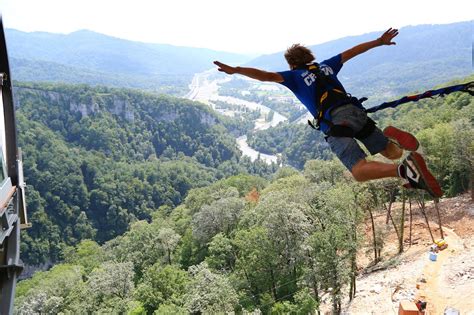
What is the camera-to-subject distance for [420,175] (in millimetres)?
4645

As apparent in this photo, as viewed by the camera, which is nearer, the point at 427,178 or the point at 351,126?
the point at 427,178

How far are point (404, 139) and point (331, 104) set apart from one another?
107cm

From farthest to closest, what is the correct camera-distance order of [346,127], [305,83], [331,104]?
1. [305,83]
2. [331,104]
3. [346,127]

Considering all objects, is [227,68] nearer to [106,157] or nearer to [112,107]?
[106,157]

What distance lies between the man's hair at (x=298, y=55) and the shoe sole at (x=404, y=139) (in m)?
1.57

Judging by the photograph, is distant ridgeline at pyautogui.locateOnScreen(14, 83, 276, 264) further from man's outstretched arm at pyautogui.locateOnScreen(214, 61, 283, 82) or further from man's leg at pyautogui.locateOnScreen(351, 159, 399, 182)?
man's leg at pyautogui.locateOnScreen(351, 159, 399, 182)

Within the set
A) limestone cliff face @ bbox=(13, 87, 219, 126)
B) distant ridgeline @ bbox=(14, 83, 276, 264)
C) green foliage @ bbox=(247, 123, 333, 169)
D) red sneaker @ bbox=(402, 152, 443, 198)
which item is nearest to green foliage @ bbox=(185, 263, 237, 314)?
red sneaker @ bbox=(402, 152, 443, 198)

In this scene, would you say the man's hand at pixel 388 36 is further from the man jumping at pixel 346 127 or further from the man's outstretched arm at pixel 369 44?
the man jumping at pixel 346 127

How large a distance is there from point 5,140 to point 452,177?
38.2 m

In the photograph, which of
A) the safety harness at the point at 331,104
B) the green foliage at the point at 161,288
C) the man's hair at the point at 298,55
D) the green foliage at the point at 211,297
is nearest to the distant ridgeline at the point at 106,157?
the green foliage at the point at 161,288

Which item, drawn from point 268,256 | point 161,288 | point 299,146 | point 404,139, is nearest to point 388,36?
point 404,139

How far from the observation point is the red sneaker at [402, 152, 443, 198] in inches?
183

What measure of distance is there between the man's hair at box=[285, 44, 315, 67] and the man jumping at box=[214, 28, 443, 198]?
0.05 feet

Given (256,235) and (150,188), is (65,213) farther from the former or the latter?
(256,235)
